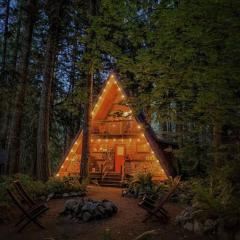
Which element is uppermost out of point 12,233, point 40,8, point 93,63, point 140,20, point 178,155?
point 40,8

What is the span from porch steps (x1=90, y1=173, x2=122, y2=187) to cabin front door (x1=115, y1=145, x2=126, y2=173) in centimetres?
161

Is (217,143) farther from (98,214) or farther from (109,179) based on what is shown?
(109,179)

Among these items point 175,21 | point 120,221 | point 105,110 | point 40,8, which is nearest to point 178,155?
point 175,21

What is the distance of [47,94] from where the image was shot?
15836 mm

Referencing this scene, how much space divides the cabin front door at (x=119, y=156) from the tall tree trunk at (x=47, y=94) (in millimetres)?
6592

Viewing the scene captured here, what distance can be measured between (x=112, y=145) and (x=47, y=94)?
7.41 m

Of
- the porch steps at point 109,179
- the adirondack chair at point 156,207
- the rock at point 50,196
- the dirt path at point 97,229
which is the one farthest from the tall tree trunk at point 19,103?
the adirondack chair at point 156,207

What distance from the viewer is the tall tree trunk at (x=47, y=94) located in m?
15.3

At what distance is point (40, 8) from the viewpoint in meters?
17.2

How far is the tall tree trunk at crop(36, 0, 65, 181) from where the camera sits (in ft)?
50.1

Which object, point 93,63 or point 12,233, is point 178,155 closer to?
point 93,63

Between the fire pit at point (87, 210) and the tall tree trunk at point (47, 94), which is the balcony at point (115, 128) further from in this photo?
the fire pit at point (87, 210)

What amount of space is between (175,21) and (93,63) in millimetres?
2861

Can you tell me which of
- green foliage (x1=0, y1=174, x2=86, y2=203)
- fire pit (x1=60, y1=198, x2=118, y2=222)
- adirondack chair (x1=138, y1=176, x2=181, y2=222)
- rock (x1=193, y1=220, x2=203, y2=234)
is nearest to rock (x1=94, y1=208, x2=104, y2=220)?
fire pit (x1=60, y1=198, x2=118, y2=222)
